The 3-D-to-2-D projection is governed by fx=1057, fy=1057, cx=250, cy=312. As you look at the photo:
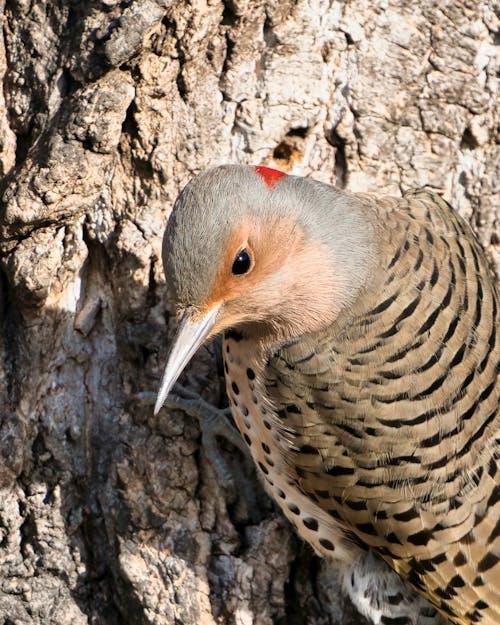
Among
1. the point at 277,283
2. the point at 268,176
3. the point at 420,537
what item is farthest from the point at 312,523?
the point at 268,176

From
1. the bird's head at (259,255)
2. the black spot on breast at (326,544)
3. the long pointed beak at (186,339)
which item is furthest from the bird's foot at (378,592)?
the long pointed beak at (186,339)

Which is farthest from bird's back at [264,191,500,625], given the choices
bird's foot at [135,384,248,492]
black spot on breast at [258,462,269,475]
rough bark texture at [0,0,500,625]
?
rough bark texture at [0,0,500,625]

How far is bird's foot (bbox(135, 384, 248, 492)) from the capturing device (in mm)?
3441

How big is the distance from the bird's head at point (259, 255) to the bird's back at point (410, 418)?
8cm

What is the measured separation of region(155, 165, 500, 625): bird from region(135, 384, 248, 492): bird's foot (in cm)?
17

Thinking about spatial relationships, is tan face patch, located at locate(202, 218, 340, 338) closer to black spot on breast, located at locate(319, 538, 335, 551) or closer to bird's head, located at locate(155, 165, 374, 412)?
bird's head, located at locate(155, 165, 374, 412)

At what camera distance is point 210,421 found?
11.3 ft

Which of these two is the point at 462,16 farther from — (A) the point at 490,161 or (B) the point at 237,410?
(B) the point at 237,410

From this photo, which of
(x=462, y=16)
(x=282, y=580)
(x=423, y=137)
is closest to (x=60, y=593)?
(x=282, y=580)

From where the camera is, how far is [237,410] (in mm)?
3377

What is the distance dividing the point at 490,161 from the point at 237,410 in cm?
124

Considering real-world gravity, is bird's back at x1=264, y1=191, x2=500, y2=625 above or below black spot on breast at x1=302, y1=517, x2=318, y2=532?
above

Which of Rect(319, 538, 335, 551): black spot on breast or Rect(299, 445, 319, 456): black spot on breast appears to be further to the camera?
Rect(319, 538, 335, 551): black spot on breast

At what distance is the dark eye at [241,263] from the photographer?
2.90 m
